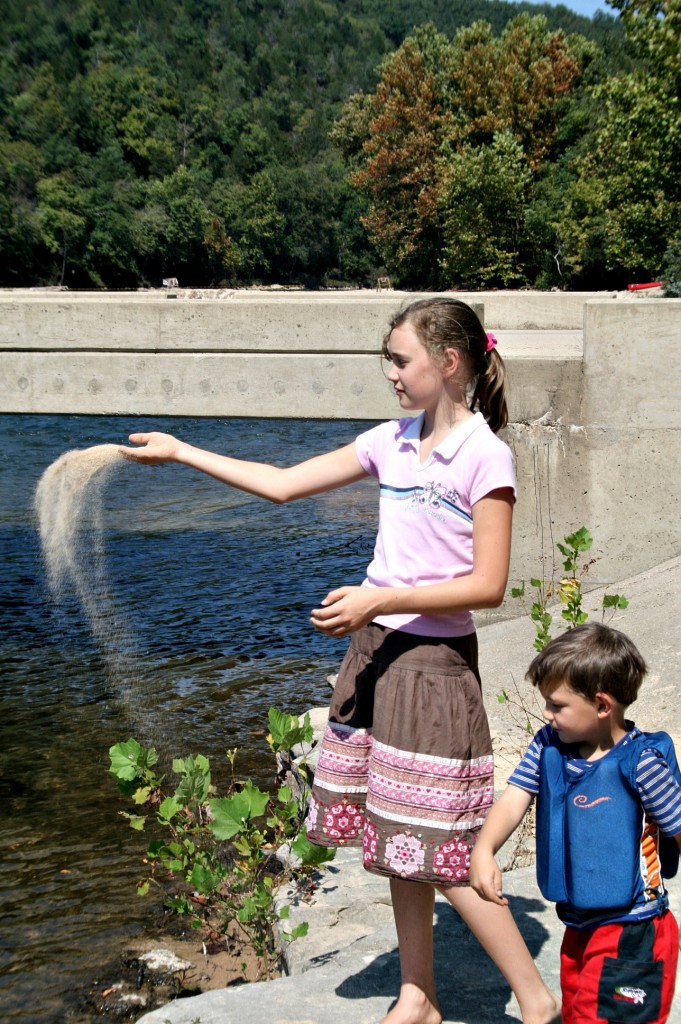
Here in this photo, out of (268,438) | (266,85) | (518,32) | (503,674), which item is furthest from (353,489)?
(266,85)

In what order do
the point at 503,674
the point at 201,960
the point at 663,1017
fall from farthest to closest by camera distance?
the point at 503,674 < the point at 201,960 < the point at 663,1017

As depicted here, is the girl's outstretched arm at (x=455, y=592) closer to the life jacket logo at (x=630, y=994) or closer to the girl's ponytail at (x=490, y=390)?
the girl's ponytail at (x=490, y=390)

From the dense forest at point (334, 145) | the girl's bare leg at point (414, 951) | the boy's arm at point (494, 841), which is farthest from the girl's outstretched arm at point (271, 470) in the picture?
the dense forest at point (334, 145)

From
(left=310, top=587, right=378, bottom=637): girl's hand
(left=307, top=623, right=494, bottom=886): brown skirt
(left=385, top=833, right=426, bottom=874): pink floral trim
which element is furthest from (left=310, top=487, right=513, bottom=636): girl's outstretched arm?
(left=385, top=833, right=426, bottom=874): pink floral trim

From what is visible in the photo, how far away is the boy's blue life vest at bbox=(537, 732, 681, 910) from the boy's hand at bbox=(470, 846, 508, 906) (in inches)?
4.0

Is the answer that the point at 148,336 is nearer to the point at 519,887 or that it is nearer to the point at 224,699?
the point at 224,699

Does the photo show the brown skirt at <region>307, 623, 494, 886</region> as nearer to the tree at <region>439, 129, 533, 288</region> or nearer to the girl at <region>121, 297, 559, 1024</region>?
the girl at <region>121, 297, 559, 1024</region>

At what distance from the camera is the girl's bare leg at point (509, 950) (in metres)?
2.51

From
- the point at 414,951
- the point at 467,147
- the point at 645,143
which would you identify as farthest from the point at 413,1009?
the point at 467,147

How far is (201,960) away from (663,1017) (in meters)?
2.52

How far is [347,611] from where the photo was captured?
2.40 meters

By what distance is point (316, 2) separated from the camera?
196 metres

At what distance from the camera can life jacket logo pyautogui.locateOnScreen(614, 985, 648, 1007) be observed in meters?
2.19

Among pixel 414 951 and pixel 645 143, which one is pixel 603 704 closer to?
pixel 414 951
